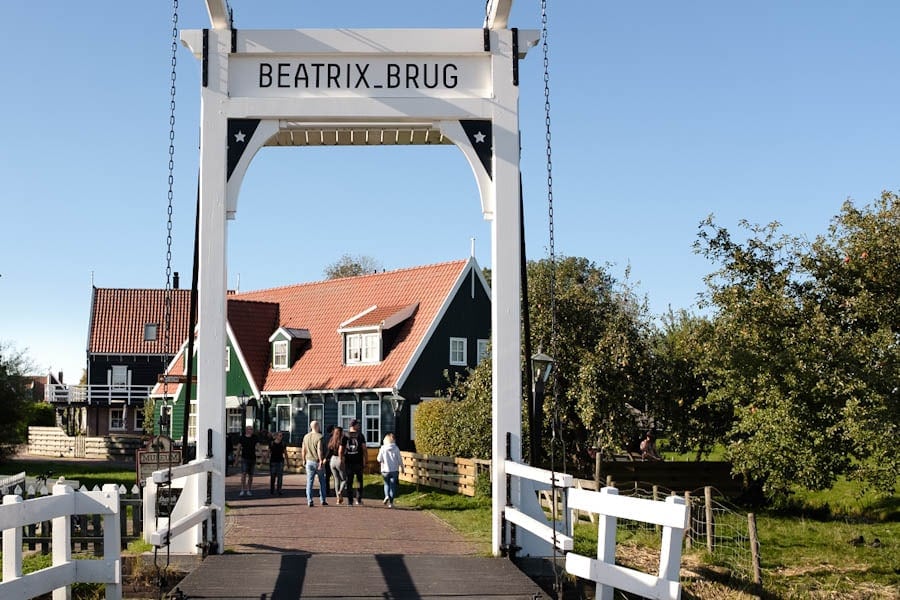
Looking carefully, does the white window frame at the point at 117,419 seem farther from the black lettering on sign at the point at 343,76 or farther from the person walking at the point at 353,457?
the black lettering on sign at the point at 343,76

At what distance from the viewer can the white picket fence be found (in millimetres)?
6539

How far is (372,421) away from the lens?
33.9 m

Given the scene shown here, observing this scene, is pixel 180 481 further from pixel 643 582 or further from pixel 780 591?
pixel 780 591

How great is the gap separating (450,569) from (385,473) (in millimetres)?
10484

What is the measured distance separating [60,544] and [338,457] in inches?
505

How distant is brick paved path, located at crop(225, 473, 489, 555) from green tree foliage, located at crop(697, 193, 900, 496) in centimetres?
673

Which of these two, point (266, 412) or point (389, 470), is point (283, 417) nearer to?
point (266, 412)

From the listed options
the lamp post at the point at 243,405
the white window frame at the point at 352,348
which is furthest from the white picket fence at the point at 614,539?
the lamp post at the point at 243,405

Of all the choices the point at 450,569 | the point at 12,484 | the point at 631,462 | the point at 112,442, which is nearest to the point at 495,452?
the point at 450,569

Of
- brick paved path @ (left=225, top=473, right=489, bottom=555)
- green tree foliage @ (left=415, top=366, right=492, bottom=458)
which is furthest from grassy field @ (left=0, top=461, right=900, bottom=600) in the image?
green tree foliage @ (left=415, top=366, right=492, bottom=458)

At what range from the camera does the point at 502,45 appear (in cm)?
1109

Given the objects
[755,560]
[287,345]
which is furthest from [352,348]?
[755,560]

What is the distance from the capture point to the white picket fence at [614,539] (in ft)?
21.5

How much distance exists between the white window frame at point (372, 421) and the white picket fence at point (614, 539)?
2509 centimetres
